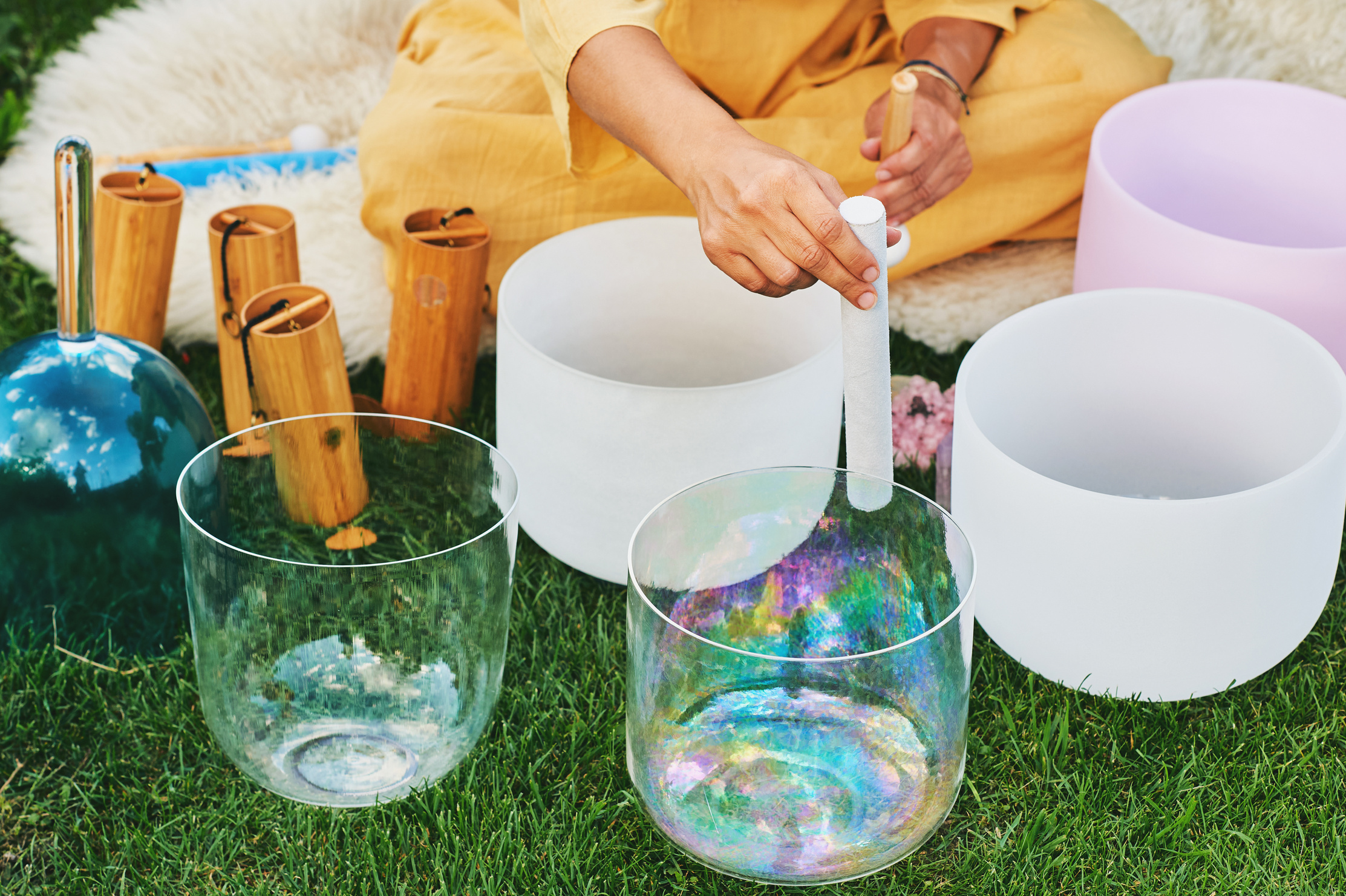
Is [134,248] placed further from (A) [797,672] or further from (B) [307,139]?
(A) [797,672]

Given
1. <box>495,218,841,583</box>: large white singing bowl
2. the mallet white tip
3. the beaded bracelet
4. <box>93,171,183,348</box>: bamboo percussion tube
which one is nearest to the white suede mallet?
the mallet white tip

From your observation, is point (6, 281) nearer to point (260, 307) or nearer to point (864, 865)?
point (260, 307)

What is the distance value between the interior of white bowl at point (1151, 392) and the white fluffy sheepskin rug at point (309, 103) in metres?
0.30

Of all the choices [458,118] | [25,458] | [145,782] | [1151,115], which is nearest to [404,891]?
[145,782]

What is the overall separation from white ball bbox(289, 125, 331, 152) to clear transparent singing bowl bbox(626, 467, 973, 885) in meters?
1.00

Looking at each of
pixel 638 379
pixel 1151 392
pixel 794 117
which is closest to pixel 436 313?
pixel 638 379

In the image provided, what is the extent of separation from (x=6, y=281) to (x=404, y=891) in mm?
1067

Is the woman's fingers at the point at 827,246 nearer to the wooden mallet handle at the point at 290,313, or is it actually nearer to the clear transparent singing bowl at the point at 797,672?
the clear transparent singing bowl at the point at 797,672

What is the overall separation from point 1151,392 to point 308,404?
729 mm

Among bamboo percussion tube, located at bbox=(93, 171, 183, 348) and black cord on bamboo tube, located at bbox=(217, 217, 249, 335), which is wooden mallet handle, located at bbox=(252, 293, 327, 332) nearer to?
black cord on bamboo tube, located at bbox=(217, 217, 249, 335)

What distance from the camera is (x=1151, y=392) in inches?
43.9

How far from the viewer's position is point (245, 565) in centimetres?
80

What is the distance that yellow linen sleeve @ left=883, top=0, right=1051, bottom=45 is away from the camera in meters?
1.36

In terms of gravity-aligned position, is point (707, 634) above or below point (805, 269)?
below
